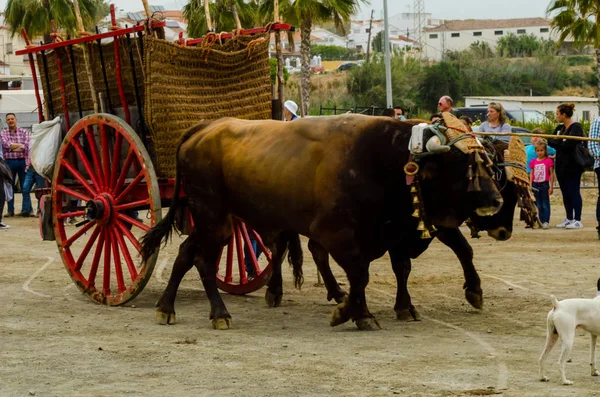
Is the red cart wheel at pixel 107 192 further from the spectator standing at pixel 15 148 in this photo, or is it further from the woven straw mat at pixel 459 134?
the spectator standing at pixel 15 148

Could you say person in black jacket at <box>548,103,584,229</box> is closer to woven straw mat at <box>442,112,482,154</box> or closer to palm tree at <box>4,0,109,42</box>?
woven straw mat at <box>442,112,482,154</box>

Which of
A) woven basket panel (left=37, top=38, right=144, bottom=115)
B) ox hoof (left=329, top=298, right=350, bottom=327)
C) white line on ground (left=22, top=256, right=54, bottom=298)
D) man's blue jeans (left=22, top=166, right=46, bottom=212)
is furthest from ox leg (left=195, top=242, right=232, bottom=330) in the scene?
man's blue jeans (left=22, top=166, right=46, bottom=212)

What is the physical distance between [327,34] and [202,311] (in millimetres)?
151015

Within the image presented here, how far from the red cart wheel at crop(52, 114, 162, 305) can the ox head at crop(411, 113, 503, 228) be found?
252cm

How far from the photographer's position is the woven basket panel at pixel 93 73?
10.5m

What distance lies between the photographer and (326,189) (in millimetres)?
9031

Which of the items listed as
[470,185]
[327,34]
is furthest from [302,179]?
[327,34]

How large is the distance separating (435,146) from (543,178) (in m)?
8.80

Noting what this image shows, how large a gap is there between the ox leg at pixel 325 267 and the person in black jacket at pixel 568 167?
20.0 feet

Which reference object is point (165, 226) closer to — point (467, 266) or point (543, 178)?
point (467, 266)

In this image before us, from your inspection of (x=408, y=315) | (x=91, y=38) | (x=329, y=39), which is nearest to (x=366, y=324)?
(x=408, y=315)

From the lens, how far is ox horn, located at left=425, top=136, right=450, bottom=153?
28.6 ft

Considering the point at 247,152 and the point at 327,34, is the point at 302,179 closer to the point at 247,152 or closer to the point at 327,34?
the point at 247,152

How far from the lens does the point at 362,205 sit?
8961 mm
